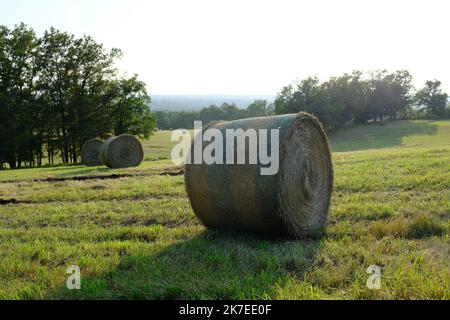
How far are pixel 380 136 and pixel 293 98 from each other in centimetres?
1809

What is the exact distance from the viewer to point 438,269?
16.0 feet

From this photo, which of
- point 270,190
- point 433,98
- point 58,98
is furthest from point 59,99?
point 433,98

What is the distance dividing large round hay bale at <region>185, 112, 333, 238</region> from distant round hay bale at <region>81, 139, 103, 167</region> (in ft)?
77.3

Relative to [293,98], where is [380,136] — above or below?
below

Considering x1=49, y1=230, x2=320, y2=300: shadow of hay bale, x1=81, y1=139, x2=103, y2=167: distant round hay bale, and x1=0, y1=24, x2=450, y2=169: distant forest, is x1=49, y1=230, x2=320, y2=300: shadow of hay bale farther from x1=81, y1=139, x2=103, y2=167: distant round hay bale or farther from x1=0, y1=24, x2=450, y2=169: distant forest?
x1=0, y1=24, x2=450, y2=169: distant forest

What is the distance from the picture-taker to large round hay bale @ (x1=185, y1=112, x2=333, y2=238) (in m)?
6.56

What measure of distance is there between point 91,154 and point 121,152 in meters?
5.78

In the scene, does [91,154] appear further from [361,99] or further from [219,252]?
[361,99]

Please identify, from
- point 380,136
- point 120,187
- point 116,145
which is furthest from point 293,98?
point 120,187

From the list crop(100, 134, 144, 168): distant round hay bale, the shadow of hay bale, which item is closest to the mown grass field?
the shadow of hay bale

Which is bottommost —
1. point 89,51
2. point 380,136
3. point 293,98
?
point 380,136

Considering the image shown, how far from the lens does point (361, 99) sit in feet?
227

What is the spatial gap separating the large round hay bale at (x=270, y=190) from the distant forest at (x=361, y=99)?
54.7m
